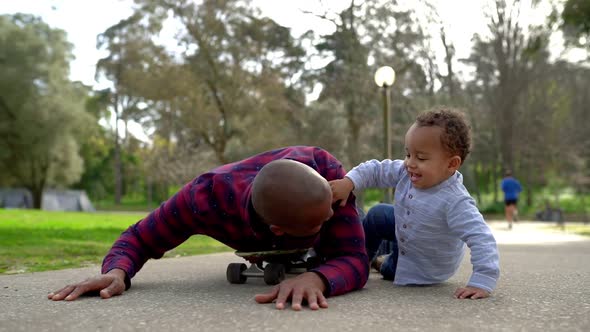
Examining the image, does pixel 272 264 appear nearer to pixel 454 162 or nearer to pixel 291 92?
pixel 454 162

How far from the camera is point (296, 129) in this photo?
91.0ft

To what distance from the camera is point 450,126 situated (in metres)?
2.95

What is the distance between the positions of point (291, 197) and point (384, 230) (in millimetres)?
1327

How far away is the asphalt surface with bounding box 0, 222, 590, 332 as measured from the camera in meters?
2.12

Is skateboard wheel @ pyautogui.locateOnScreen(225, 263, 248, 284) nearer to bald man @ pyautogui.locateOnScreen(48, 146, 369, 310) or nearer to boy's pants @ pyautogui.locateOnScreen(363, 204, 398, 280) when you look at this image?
bald man @ pyautogui.locateOnScreen(48, 146, 369, 310)

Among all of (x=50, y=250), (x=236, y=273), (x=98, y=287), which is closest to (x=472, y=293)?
(x=236, y=273)

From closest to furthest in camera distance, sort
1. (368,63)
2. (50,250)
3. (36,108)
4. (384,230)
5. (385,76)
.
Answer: (384,230)
(50,250)
(385,76)
(368,63)
(36,108)

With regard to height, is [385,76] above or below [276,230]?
above

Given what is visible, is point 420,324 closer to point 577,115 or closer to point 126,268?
point 126,268

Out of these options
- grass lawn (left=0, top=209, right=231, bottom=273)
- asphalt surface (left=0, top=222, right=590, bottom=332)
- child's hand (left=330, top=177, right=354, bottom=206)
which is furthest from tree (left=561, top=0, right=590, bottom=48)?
child's hand (left=330, top=177, right=354, bottom=206)

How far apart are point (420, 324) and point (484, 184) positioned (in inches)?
1504

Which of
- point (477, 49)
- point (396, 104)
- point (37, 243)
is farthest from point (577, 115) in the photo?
point (37, 243)

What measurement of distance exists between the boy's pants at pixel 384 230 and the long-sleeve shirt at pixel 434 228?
0.22m

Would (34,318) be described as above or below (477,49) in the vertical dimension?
below
